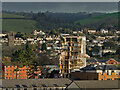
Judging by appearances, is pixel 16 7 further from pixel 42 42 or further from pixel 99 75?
pixel 99 75

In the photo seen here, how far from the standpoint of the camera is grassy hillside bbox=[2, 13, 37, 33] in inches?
2093

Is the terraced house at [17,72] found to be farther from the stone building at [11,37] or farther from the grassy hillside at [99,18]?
the stone building at [11,37]

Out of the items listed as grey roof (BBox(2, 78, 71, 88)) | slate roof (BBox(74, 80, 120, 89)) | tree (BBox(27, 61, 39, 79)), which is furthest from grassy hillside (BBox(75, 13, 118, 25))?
slate roof (BBox(74, 80, 120, 89))

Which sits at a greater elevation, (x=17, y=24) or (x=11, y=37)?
(x=17, y=24)

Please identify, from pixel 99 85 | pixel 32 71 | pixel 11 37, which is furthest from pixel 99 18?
pixel 11 37

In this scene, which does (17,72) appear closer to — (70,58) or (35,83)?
(70,58)

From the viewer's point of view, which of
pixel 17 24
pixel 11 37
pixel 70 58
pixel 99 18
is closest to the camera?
pixel 70 58

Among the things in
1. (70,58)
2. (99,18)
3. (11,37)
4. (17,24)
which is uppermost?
(17,24)

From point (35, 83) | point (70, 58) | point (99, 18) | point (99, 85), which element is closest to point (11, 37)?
point (99, 18)

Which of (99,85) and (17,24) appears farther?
(17,24)

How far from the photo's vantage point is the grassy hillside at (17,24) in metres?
53.2

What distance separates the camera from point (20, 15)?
2125 inches

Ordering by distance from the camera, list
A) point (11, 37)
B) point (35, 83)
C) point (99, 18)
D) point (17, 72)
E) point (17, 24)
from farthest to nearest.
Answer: point (11, 37) → point (17, 24) → point (99, 18) → point (17, 72) → point (35, 83)

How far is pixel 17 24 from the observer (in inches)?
2173
